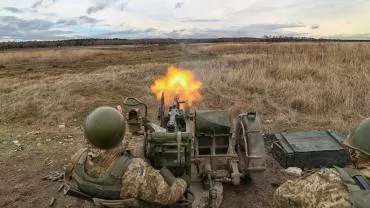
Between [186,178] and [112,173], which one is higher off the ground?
[112,173]

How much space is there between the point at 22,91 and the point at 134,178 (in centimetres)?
1161

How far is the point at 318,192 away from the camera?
10.9 feet

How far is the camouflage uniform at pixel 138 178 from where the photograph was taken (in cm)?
411

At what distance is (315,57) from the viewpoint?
18.1 meters

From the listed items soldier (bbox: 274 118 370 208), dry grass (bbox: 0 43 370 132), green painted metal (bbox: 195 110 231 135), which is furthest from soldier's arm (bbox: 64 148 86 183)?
dry grass (bbox: 0 43 370 132)

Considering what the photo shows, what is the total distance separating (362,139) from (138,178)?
2.07 m

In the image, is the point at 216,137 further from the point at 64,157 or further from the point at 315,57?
the point at 315,57

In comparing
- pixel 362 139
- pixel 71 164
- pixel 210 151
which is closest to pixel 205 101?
pixel 210 151

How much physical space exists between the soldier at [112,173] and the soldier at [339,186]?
1248mm

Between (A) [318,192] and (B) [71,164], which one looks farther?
(B) [71,164]

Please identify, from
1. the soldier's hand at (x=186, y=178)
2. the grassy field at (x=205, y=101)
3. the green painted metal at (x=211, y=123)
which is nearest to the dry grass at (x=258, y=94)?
the grassy field at (x=205, y=101)

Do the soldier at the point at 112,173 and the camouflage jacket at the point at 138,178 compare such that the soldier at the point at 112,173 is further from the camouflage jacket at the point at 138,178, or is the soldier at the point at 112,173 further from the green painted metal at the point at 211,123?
the green painted metal at the point at 211,123

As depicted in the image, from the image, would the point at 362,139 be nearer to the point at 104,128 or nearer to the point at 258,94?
the point at 104,128

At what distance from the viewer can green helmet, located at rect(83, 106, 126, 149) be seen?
4074 millimetres
